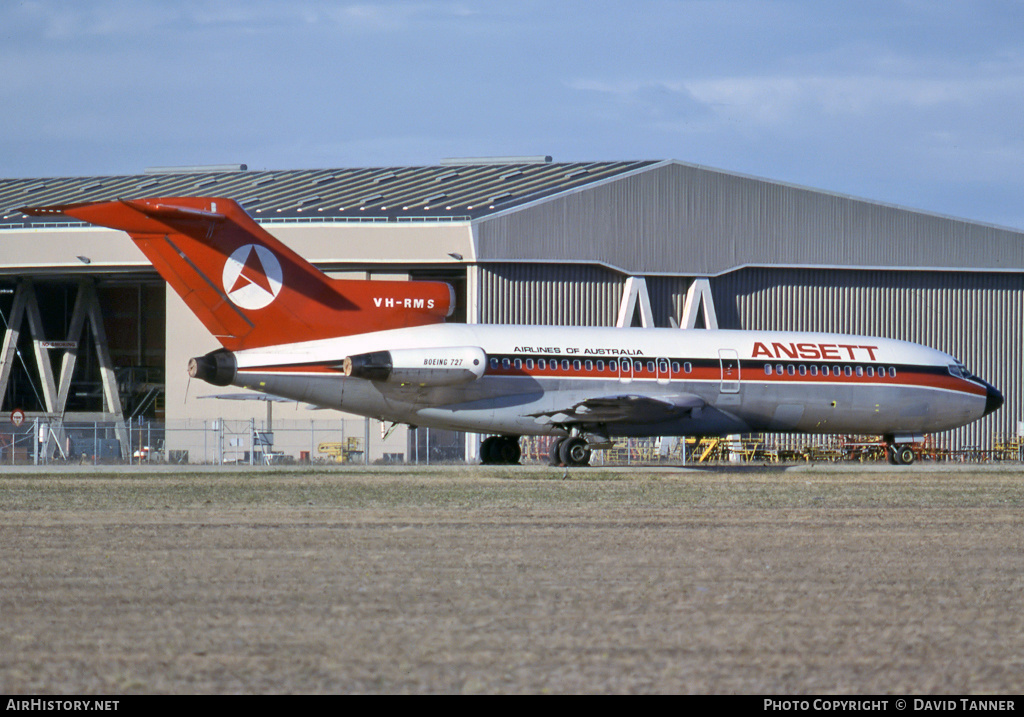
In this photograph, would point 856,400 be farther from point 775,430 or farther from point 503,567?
point 503,567

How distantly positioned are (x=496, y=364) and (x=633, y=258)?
17.4 metres

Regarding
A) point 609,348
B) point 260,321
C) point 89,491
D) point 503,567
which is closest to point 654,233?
point 609,348

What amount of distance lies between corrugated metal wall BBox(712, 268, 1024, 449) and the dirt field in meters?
27.7

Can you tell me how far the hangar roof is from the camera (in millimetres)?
47062

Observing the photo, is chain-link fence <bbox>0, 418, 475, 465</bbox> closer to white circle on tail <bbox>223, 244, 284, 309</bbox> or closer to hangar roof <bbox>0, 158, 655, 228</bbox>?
hangar roof <bbox>0, 158, 655, 228</bbox>

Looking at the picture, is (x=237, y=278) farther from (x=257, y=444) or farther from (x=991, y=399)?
(x=991, y=399)

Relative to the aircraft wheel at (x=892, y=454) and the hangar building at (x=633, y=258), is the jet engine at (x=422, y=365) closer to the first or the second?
the aircraft wheel at (x=892, y=454)

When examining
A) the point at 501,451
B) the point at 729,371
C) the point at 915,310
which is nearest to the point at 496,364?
the point at 501,451

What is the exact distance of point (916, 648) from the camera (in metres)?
8.38

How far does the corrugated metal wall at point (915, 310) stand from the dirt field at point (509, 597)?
2767 cm

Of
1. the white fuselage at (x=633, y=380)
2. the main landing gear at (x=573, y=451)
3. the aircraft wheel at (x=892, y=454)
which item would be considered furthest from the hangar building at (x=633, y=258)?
the main landing gear at (x=573, y=451)

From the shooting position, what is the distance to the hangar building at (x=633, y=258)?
45281 millimetres

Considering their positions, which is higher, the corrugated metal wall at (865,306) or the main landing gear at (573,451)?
the corrugated metal wall at (865,306)

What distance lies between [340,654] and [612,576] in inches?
166
